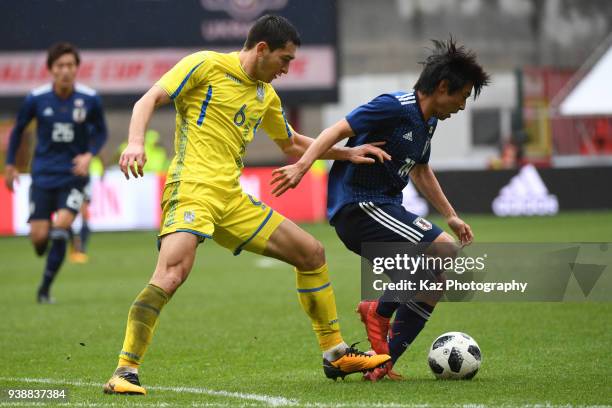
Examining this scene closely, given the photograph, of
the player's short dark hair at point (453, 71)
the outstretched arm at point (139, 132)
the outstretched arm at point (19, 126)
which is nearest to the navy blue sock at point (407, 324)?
the player's short dark hair at point (453, 71)

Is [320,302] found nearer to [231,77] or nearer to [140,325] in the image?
[140,325]

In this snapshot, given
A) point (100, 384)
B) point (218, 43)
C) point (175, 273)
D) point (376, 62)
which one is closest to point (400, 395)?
point (175, 273)

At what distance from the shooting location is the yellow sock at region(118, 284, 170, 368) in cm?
594

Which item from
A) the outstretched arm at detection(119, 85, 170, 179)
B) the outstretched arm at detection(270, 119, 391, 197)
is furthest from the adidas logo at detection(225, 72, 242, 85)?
the outstretched arm at detection(270, 119, 391, 197)

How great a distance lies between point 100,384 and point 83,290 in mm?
6716

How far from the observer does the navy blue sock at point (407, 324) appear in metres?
6.66

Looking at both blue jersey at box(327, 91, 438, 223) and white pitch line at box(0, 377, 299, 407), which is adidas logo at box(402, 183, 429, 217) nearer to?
blue jersey at box(327, 91, 438, 223)

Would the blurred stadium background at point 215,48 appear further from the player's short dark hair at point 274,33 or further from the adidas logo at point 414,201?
the player's short dark hair at point 274,33

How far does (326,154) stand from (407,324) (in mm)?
1088

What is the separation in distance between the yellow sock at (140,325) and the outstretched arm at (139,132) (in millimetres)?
621

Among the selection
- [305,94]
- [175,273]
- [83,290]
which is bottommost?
[83,290]

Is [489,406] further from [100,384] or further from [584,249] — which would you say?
[100,384]

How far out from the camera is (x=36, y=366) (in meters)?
7.37

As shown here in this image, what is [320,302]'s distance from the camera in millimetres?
6531
